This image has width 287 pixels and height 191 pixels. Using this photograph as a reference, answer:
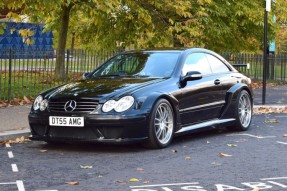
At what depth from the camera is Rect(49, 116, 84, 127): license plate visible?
836 centimetres

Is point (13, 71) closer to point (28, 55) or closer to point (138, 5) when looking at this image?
point (28, 55)

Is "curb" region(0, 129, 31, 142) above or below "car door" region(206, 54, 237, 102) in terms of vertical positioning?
below

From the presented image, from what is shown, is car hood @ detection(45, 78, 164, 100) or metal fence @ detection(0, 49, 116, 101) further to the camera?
metal fence @ detection(0, 49, 116, 101)

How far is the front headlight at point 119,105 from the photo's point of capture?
834 cm

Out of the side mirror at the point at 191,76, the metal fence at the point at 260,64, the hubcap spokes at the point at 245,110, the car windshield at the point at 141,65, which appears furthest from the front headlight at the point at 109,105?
the metal fence at the point at 260,64

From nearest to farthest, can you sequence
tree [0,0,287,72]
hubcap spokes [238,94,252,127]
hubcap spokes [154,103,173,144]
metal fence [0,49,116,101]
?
hubcap spokes [154,103,173,144]
hubcap spokes [238,94,252,127]
metal fence [0,49,116,101]
tree [0,0,287,72]

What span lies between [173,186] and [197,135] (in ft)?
13.8

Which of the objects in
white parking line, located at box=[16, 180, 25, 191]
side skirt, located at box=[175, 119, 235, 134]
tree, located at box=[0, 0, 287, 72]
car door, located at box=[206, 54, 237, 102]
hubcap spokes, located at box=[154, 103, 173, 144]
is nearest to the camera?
white parking line, located at box=[16, 180, 25, 191]

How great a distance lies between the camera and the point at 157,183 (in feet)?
21.3

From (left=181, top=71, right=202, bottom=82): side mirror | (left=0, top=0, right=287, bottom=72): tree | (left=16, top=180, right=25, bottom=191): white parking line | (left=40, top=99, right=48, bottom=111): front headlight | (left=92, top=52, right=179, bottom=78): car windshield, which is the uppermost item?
(left=0, top=0, right=287, bottom=72): tree

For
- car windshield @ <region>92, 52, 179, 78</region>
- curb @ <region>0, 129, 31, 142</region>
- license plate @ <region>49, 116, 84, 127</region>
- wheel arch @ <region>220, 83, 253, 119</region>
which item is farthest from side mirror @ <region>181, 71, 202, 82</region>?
curb @ <region>0, 129, 31, 142</region>

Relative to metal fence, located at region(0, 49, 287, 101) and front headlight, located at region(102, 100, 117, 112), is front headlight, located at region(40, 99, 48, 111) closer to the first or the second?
front headlight, located at region(102, 100, 117, 112)

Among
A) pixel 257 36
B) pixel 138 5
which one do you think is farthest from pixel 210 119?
pixel 257 36

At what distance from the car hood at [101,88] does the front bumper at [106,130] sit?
329mm
